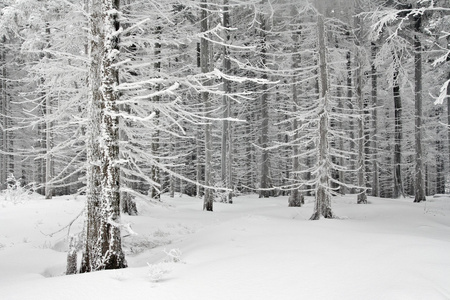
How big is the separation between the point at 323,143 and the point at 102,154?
25.3 ft

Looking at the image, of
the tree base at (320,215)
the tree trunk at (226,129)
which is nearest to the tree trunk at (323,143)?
the tree base at (320,215)

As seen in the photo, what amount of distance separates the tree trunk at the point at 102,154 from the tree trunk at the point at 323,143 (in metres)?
7.22

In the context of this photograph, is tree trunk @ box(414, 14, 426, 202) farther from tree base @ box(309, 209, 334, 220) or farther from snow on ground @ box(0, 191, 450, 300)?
snow on ground @ box(0, 191, 450, 300)

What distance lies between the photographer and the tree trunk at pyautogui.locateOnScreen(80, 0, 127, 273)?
18.6 ft

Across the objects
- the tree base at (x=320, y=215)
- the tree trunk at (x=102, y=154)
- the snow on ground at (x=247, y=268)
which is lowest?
the tree base at (x=320, y=215)

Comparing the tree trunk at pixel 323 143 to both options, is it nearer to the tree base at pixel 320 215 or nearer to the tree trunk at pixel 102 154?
the tree base at pixel 320 215

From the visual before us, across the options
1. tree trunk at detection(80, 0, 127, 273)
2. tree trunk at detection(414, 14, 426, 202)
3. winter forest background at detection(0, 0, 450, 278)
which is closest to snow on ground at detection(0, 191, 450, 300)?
tree trunk at detection(80, 0, 127, 273)

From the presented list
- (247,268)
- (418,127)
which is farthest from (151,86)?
(418,127)

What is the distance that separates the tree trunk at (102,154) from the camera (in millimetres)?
5668

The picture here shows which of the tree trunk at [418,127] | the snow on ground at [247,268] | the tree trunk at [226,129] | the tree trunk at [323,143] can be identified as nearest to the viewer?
the snow on ground at [247,268]

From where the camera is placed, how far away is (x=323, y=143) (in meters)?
11.2

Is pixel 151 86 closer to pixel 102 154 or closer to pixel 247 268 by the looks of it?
pixel 102 154

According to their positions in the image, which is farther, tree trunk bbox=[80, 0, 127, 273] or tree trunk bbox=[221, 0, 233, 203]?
tree trunk bbox=[221, 0, 233, 203]

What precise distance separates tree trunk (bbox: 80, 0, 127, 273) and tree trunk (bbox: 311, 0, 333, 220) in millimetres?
7225
